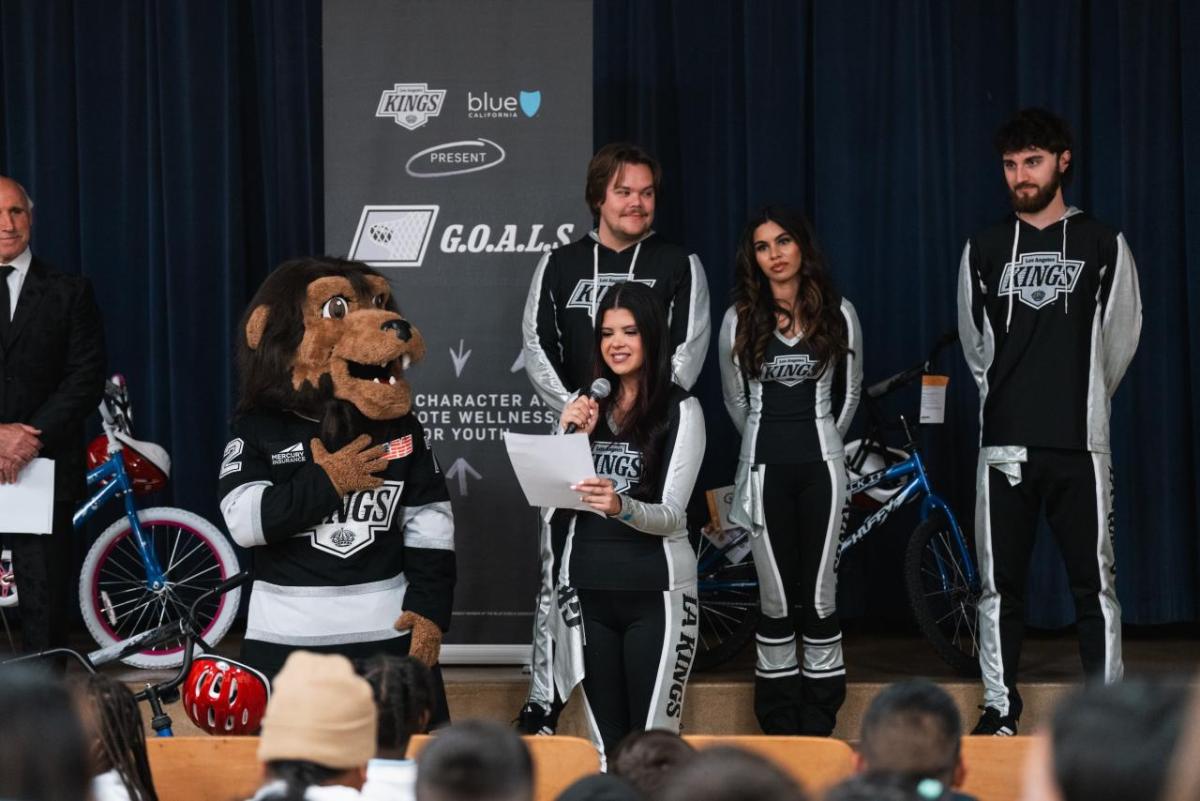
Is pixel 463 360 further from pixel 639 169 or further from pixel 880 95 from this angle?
pixel 880 95

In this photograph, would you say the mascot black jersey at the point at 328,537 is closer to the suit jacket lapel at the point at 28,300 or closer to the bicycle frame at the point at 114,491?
the suit jacket lapel at the point at 28,300

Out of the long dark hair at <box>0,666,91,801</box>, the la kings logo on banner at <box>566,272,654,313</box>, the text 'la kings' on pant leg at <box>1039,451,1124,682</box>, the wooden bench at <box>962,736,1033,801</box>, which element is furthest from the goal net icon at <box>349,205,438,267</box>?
the long dark hair at <box>0,666,91,801</box>

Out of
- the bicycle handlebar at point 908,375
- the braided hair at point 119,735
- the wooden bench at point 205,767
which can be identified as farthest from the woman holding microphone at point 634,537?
the bicycle handlebar at point 908,375

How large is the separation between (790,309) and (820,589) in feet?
2.75

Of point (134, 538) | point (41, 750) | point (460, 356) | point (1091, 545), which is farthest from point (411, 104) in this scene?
point (41, 750)

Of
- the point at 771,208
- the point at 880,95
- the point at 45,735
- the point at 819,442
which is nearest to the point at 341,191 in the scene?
the point at 771,208

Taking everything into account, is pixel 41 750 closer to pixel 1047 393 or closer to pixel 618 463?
pixel 618 463

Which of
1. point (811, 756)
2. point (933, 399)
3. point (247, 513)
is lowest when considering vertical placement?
point (811, 756)

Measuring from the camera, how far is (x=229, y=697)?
3258 millimetres

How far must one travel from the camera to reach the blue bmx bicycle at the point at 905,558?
4.88 meters

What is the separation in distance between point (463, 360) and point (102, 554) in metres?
1.50

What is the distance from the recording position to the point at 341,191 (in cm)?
476

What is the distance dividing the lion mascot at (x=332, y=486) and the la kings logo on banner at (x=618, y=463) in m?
0.41

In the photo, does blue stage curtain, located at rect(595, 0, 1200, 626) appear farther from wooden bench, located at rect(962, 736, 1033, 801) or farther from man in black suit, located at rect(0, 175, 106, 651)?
wooden bench, located at rect(962, 736, 1033, 801)
